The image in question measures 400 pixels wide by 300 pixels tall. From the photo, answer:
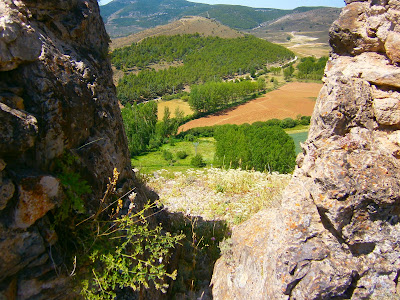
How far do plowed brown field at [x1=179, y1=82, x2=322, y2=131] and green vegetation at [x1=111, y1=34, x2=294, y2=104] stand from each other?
17.9 metres

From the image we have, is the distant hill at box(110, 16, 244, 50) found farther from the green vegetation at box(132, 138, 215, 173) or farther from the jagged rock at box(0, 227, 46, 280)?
the jagged rock at box(0, 227, 46, 280)

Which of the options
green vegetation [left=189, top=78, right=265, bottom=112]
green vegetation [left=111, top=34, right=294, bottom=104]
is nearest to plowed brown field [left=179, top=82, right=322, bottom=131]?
green vegetation [left=189, top=78, right=265, bottom=112]

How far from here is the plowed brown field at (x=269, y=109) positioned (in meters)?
51.6

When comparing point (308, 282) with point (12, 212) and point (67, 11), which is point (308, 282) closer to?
point (12, 212)

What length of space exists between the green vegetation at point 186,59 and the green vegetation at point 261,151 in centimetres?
3844

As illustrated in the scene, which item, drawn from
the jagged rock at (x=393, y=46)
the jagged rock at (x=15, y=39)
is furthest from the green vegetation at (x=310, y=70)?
the jagged rock at (x=15, y=39)

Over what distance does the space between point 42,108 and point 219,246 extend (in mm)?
3780

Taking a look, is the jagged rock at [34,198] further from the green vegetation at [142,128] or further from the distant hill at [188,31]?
the distant hill at [188,31]

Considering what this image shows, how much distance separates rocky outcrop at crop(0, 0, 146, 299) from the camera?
8.88ft

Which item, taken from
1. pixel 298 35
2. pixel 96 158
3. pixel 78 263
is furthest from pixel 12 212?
pixel 298 35

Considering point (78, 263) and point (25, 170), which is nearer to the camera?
point (25, 170)

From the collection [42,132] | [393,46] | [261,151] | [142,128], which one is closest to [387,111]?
[393,46]

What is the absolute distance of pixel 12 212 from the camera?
2686mm

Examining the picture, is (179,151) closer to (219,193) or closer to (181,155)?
Answer: (181,155)
